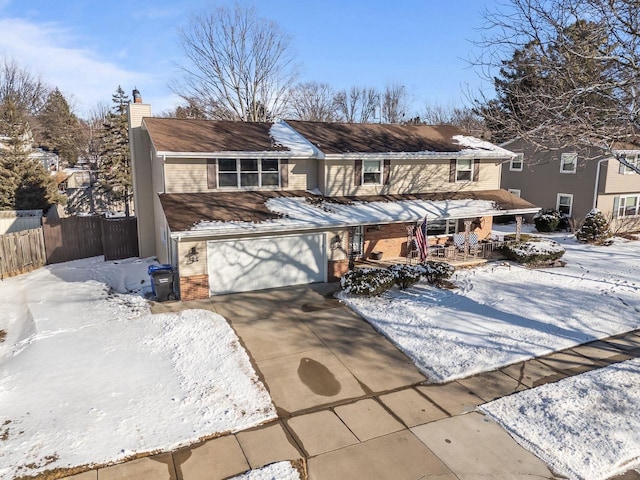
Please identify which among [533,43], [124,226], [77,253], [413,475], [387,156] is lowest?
[413,475]

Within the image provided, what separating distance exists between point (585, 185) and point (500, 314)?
60.9 feet

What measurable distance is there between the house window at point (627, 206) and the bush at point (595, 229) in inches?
245

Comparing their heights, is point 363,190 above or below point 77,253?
above

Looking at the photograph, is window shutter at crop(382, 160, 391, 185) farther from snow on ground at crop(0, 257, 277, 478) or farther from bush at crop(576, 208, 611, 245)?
bush at crop(576, 208, 611, 245)

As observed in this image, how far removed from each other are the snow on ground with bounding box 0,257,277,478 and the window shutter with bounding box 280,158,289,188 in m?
6.75

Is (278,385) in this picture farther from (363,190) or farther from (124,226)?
(124,226)

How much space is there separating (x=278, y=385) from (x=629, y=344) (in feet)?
30.1

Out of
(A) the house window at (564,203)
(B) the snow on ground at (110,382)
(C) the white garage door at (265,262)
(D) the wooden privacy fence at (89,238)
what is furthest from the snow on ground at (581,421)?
(A) the house window at (564,203)

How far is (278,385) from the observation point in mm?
8891

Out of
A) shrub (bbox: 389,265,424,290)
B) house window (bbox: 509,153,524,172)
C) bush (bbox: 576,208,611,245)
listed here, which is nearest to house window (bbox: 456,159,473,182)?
shrub (bbox: 389,265,424,290)

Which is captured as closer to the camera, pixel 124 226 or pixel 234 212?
pixel 234 212

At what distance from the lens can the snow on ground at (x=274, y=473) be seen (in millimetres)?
6191

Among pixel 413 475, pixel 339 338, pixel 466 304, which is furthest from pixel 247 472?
pixel 466 304

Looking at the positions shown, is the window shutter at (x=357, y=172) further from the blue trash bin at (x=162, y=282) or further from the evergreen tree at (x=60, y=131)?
the evergreen tree at (x=60, y=131)
